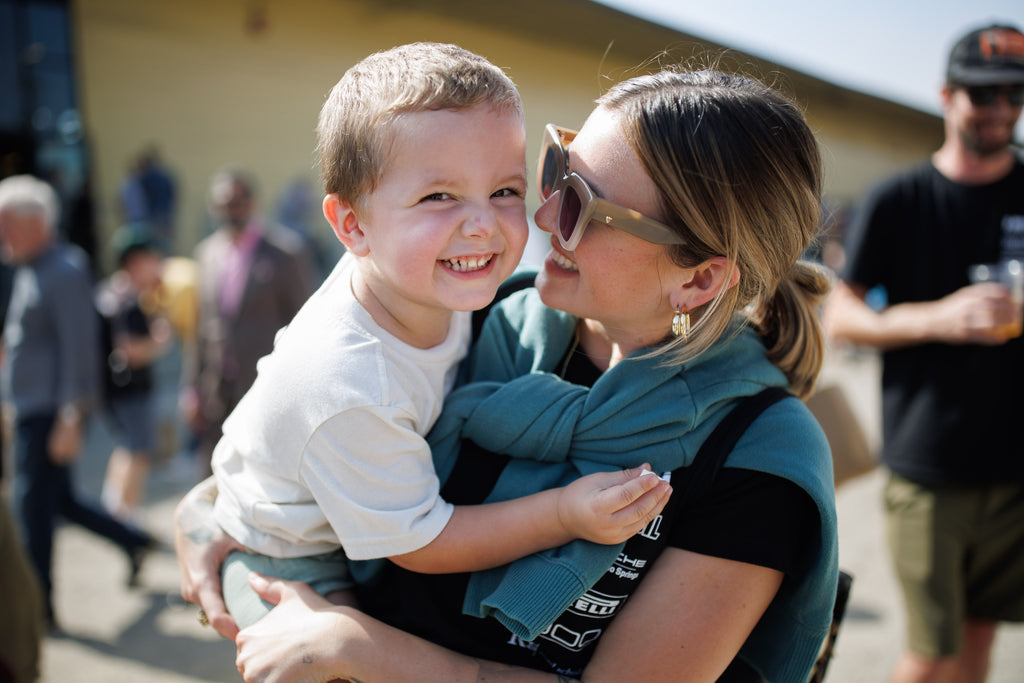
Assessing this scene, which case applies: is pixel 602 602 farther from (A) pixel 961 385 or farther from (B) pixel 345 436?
(A) pixel 961 385

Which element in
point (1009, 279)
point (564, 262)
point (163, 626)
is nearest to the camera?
point (564, 262)

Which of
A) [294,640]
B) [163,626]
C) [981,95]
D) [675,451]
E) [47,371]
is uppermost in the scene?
[981,95]

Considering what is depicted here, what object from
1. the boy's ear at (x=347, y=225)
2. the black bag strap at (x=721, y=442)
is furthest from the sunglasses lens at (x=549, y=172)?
the black bag strap at (x=721, y=442)

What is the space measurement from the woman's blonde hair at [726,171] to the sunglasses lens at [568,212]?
0.51 feet

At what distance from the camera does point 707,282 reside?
1.54 m

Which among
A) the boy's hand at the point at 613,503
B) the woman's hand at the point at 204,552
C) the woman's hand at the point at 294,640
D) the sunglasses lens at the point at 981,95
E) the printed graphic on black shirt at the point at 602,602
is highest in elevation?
the sunglasses lens at the point at 981,95

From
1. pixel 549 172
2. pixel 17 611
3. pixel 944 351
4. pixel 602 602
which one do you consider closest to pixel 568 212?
pixel 549 172

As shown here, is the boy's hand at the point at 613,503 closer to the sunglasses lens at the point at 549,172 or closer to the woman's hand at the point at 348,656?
the woman's hand at the point at 348,656

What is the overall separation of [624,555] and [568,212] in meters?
0.68

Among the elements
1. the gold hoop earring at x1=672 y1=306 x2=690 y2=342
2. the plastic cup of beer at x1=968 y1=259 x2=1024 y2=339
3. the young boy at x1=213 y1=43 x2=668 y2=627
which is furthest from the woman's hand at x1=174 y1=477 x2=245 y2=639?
the plastic cup of beer at x1=968 y1=259 x2=1024 y2=339

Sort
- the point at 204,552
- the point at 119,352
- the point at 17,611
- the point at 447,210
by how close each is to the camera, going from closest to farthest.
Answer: the point at 447,210
the point at 204,552
the point at 17,611
the point at 119,352

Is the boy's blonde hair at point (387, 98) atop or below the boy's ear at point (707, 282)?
atop

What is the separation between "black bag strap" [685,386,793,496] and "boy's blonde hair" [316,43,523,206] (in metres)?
0.71

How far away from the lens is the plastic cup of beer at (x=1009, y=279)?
8.73ft
